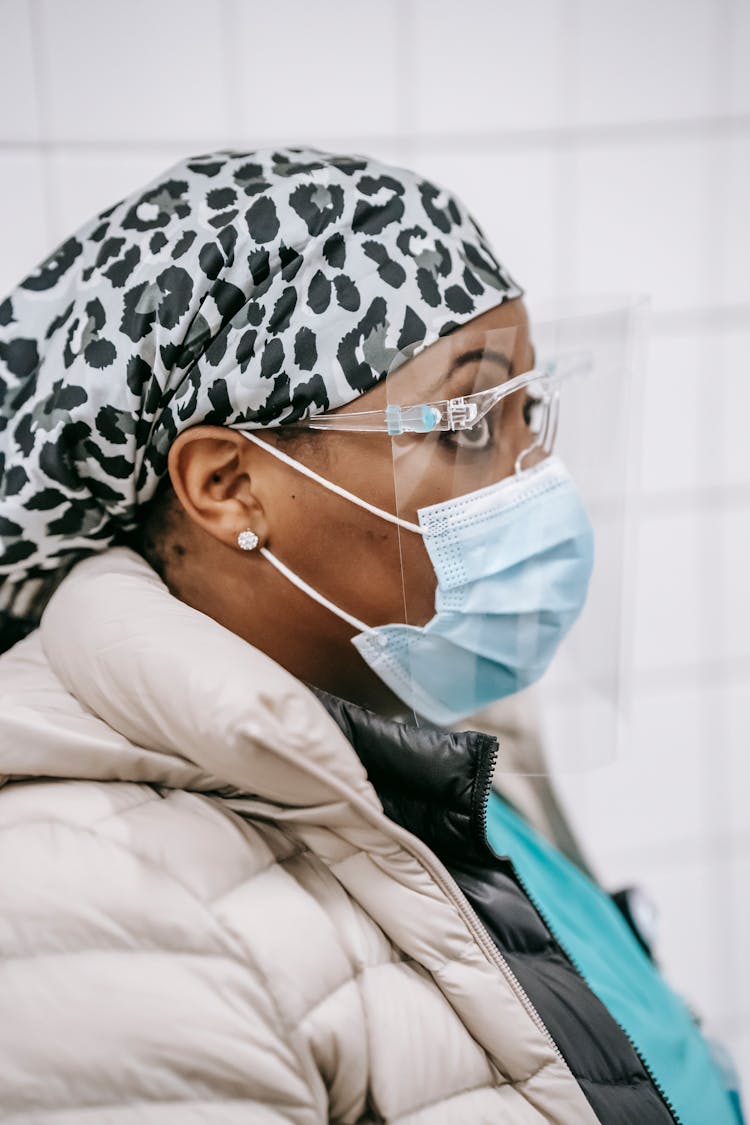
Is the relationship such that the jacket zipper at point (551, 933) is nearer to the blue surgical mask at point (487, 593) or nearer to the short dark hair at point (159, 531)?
the blue surgical mask at point (487, 593)

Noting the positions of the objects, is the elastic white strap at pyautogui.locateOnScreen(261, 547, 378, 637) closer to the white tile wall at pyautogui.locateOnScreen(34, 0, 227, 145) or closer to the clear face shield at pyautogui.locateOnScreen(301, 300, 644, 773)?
the clear face shield at pyautogui.locateOnScreen(301, 300, 644, 773)

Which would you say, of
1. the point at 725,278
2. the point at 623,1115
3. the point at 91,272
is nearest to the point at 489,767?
the point at 623,1115

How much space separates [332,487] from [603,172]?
93cm

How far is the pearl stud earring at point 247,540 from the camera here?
2.82 feet

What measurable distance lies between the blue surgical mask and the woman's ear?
3 cm

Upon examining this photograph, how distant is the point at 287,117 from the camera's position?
1236 mm

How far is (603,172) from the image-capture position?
1.39m

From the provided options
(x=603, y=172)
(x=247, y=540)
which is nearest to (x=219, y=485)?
(x=247, y=540)

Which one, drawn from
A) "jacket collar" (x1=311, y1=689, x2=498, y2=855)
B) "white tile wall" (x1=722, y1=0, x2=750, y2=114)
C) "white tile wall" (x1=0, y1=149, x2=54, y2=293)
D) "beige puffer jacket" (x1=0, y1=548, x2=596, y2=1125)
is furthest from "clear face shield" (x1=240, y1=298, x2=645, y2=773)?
"white tile wall" (x1=722, y1=0, x2=750, y2=114)

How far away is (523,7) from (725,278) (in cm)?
59

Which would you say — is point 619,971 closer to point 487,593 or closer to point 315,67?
point 487,593

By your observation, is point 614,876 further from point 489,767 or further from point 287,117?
point 287,117

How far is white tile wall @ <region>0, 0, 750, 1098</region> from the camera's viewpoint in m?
1.17

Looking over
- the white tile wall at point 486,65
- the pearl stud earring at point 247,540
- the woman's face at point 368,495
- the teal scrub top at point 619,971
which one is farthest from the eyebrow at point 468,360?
the white tile wall at point 486,65
